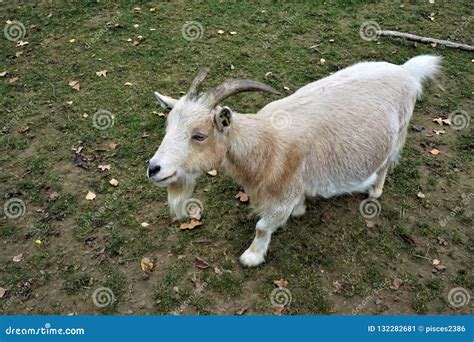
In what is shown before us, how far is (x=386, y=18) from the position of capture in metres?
9.60

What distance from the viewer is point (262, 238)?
515 cm

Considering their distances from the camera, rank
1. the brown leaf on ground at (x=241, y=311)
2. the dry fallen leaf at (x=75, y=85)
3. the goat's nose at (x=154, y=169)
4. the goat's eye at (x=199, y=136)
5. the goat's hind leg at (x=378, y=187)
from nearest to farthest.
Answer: the goat's nose at (x=154, y=169) < the goat's eye at (x=199, y=136) < the brown leaf on ground at (x=241, y=311) < the goat's hind leg at (x=378, y=187) < the dry fallen leaf at (x=75, y=85)

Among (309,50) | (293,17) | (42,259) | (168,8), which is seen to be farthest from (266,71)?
(42,259)

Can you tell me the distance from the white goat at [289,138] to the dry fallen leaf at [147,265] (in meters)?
0.70

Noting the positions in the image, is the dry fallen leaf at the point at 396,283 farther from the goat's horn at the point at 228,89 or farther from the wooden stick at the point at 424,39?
the wooden stick at the point at 424,39

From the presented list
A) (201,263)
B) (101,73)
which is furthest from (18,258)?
(101,73)

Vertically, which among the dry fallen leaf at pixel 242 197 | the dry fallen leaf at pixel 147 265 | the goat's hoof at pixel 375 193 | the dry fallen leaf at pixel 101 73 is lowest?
the dry fallen leaf at pixel 147 265

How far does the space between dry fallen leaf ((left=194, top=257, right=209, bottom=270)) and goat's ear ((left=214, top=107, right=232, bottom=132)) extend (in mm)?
1886

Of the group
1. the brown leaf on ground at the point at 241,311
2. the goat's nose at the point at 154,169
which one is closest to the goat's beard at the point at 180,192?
the goat's nose at the point at 154,169

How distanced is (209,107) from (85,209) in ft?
9.10

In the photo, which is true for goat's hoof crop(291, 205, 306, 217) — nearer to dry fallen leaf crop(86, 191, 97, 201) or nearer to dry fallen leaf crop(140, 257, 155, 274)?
dry fallen leaf crop(140, 257, 155, 274)

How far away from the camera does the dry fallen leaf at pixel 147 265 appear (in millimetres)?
5223

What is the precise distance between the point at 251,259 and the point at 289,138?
5.19 feet

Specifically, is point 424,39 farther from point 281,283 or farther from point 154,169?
point 154,169
